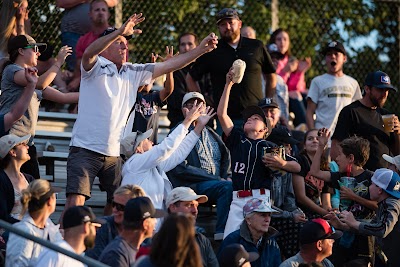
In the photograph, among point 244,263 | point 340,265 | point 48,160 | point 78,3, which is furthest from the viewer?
point 78,3

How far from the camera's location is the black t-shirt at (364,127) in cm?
1291

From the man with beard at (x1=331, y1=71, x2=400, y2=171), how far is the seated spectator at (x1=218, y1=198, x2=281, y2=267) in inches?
89.3

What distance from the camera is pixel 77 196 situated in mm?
10609

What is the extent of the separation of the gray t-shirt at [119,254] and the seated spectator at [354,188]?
329 centimetres

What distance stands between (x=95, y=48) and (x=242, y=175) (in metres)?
1.99

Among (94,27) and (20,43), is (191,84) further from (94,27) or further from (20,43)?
(20,43)

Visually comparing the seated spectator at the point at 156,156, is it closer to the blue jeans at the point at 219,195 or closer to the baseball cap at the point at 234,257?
the blue jeans at the point at 219,195

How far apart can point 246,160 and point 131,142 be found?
1174 mm

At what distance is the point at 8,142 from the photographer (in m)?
10.4

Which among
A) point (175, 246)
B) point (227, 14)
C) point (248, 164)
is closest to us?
point (175, 246)

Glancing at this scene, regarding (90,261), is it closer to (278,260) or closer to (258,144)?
(278,260)

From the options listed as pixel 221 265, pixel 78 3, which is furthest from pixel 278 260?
pixel 78 3

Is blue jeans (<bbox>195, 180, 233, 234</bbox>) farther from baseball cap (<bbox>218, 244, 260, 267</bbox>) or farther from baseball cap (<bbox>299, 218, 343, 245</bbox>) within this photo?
baseball cap (<bbox>218, 244, 260, 267</bbox>)

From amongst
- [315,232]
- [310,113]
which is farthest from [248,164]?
[310,113]
